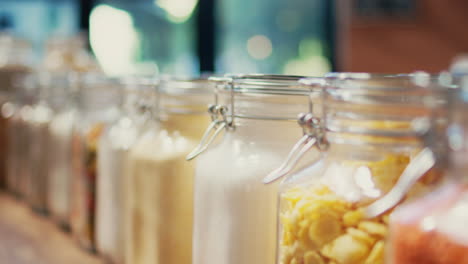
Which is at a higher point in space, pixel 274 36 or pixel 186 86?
pixel 274 36

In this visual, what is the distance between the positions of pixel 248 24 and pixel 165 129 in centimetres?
316

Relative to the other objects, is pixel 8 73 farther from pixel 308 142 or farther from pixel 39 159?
pixel 308 142

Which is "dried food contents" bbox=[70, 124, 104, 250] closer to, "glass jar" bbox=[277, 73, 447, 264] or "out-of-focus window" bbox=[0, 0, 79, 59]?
"glass jar" bbox=[277, 73, 447, 264]

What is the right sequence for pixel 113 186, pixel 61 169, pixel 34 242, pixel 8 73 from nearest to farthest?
pixel 113 186
pixel 34 242
pixel 61 169
pixel 8 73

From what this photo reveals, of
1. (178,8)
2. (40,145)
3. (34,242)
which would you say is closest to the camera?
(34,242)

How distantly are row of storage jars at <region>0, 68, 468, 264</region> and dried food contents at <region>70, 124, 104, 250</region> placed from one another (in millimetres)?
20

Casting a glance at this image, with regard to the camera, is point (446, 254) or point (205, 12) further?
point (205, 12)

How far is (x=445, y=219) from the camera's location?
282 millimetres

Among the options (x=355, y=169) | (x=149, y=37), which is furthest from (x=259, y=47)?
(x=355, y=169)

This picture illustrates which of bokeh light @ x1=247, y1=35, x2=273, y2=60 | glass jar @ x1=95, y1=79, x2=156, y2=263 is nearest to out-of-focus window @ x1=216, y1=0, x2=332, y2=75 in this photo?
bokeh light @ x1=247, y1=35, x2=273, y2=60

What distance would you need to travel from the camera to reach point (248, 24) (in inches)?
148

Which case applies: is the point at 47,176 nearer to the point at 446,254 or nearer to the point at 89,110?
the point at 89,110

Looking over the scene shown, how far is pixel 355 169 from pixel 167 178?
24 cm

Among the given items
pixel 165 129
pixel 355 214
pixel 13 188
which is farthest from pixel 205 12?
pixel 355 214
